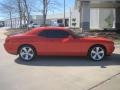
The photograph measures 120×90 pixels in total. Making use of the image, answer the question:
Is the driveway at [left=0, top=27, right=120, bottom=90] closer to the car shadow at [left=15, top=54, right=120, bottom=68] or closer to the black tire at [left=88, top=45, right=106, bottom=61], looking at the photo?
the car shadow at [left=15, top=54, right=120, bottom=68]

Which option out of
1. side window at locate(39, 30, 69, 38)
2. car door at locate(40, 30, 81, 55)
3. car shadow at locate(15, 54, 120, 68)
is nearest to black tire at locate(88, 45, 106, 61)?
car shadow at locate(15, 54, 120, 68)

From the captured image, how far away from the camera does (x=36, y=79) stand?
10.2m

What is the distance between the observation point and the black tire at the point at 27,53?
13906mm

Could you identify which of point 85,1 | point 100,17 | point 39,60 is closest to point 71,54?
point 39,60

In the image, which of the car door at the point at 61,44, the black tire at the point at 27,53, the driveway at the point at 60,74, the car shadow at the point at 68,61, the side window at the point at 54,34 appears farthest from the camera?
the side window at the point at 54,34

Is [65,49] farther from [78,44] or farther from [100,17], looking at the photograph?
[100,17]

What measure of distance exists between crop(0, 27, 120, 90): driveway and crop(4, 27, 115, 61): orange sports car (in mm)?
322

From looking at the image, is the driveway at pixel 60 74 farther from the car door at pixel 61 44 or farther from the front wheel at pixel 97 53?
the car door at pixel 61 44

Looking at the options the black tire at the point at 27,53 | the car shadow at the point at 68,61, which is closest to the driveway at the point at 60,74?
the car shadow at the point at 68,61

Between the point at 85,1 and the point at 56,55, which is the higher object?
the point at 85,1

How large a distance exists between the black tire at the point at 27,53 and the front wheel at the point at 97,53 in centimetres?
232

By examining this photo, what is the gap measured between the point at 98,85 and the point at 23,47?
549 cm

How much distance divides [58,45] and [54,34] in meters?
0.55

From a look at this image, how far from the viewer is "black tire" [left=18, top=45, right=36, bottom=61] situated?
45.6 ft
